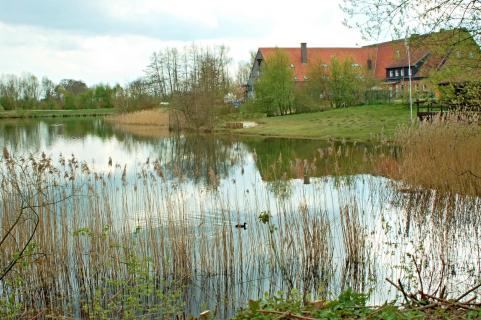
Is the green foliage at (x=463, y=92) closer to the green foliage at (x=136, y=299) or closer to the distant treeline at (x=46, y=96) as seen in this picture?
the green foliage at (x=136, y=299)

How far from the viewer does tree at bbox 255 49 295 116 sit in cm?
4834

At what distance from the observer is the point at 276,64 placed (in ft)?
161

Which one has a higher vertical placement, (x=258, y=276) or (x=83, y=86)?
(x=83, y=86)

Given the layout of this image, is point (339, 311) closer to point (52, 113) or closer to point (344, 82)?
point (344, 82)

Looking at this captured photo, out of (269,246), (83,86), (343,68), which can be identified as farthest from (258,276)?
(83,86)

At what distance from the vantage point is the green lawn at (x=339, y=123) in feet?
105

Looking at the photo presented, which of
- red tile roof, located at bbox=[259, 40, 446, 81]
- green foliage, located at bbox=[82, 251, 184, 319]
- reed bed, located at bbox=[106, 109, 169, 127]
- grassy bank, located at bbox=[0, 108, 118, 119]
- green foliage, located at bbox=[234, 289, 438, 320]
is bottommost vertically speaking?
green foliage, located at bbox=[82, 251, 184, 319]

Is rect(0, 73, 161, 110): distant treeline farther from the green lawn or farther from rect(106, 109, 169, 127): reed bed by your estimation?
the green lawn

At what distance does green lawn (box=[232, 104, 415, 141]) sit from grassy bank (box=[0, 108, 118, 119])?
115 feet

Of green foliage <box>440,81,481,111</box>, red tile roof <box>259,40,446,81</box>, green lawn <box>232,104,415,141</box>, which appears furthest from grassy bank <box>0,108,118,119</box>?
green foliage <box>440,81,481,111</box>

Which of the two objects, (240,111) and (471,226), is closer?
(471,226)

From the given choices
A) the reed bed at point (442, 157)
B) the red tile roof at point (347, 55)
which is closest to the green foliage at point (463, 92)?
the reed bed at point (442, 157)

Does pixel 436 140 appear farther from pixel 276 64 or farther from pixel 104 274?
pixel 276 64

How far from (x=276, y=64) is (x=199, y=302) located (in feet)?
142
